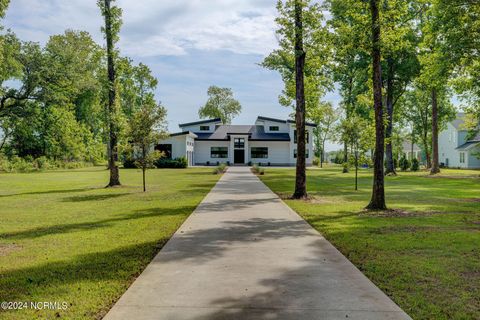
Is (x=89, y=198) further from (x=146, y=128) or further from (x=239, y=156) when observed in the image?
(x=239, y=156)

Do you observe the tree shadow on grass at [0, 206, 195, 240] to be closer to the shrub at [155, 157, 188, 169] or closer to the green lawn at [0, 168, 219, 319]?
the green lawn at [0, 168, 219, 319]

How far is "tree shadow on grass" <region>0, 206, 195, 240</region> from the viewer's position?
9.76 metres

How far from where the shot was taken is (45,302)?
16.8 ft

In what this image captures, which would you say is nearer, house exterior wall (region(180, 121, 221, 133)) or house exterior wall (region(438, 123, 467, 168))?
house exterior wall (region(438, 123, 467, 168))

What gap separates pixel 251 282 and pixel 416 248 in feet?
14.0

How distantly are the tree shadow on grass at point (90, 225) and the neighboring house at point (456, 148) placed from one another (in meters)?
52.9

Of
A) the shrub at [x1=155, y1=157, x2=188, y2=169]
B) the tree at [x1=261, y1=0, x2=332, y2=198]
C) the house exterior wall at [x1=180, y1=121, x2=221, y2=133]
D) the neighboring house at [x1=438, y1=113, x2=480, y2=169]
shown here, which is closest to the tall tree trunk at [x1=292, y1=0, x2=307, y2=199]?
the tree at [x1=261, y1=0, x2=332, y2=198]

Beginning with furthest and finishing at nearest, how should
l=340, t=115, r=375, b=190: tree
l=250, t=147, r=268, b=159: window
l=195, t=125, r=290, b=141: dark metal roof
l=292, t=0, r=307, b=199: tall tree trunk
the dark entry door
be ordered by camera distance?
l=250, t=147, r=268, b=159: window < l=195, t=125, r=290, b=141: dark metal roof < the dark entry door < l=340, t=115, r=375, b=190: tree < l=292, t=0, r=307, b=199: tall tree trunk

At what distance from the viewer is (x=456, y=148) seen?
201 feet

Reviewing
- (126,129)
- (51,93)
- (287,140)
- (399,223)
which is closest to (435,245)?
(399,223)

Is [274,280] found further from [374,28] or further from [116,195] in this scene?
[116,195]

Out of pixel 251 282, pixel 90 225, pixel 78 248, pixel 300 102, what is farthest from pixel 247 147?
pixel 251 282

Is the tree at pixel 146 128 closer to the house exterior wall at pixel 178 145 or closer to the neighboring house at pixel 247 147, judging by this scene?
the house exterior wall at pixel 178 145

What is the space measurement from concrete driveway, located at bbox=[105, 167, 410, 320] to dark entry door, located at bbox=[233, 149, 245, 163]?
5390 cm
